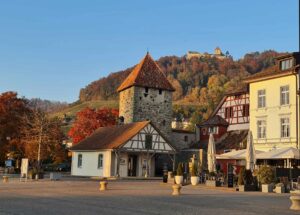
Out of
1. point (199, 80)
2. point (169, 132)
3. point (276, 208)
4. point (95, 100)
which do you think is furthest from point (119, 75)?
point (276, 208)

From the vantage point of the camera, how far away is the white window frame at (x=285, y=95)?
124ft

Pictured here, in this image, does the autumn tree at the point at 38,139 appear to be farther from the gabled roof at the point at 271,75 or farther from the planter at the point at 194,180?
the gabled roof at the point at 271,75

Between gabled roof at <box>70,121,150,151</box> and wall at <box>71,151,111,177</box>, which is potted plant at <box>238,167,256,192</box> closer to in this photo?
gabled roof at <box>70,121,150,151</box>

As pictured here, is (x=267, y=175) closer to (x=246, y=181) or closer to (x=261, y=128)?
(x=246, y=181)

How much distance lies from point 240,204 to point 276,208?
1.60m

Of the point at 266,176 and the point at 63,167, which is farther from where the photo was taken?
the point at 63,167

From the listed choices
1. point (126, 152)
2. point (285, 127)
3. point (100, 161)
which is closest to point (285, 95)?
point (285, 127)

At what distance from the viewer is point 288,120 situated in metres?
37.6

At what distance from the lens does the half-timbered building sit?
43.4 metres

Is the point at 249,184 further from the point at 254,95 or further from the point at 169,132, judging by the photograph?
the point at 169,132

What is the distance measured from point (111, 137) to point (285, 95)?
1778cm

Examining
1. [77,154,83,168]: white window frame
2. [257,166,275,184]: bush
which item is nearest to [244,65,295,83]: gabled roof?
[257,166,275,184]: bush

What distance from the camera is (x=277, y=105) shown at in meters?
38.6

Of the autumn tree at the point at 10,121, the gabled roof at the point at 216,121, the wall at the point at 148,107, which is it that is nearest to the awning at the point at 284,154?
the gabled roof at the point at 216,121
